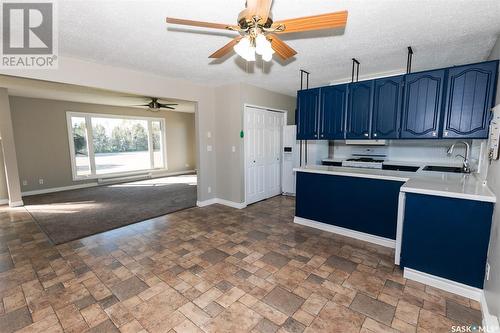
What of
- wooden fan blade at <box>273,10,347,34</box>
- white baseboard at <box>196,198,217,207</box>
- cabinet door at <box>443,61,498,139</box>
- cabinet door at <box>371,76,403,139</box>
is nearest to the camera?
wooden fan blade at <box>273,10,347,34</box>

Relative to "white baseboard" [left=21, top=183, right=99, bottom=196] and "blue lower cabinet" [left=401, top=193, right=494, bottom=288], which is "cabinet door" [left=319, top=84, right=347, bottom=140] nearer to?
"blue lower cabinet" [left=401, top=193, right=494, bottom=288]

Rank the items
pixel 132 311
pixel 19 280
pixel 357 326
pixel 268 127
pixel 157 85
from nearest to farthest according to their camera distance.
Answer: pixel 357 326
pixel 132 311
pixel 19 280
pixel 157 85
pixel 268 127

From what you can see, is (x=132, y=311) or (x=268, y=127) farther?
(x=268, y=127)

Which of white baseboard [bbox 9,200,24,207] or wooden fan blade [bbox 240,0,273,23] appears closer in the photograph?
wooden fan blade [bbox 240,0,273,23]

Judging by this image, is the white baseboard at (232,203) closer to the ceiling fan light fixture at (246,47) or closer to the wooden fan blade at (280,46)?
the wooden fan blade at (280,46)

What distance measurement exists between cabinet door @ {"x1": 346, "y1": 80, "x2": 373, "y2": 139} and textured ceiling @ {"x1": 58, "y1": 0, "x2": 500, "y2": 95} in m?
0.38

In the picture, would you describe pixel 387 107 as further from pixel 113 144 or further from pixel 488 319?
pixel 113 144

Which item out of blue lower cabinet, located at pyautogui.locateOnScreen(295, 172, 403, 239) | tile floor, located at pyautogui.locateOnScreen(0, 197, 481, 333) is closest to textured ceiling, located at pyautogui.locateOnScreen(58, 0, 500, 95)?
blue lower cabinet, located at pyautogui.locateOnScreen(295, 172, 403, 239)

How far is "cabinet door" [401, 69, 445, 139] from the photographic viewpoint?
2.84 metres

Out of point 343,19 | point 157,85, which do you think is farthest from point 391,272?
point 157,85

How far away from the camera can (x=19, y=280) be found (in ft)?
7.75

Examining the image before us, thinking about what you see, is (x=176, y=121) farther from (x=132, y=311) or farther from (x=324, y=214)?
(x=132, y=311)

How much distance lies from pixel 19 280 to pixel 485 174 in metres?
5.17

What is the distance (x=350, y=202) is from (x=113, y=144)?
7294 millimetres
